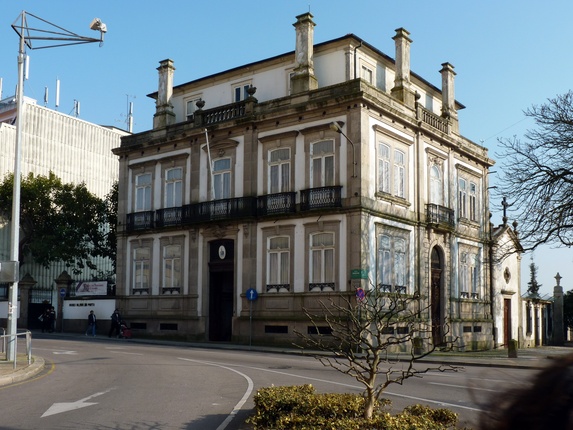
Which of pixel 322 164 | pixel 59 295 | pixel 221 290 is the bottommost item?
pixel 59 295

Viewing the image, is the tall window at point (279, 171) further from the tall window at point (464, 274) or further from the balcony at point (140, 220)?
the tall window at point (464, 274)

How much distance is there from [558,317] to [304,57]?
2634 cm

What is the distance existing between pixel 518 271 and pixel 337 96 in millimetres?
20737

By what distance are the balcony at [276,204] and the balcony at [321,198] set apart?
0.65 meters

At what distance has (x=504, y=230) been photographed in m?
44.4

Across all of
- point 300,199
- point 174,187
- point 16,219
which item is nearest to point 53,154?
point 174,187

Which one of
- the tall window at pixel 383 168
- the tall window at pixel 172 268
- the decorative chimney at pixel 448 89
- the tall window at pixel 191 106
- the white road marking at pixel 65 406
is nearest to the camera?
the white road marking at pixel 65 406

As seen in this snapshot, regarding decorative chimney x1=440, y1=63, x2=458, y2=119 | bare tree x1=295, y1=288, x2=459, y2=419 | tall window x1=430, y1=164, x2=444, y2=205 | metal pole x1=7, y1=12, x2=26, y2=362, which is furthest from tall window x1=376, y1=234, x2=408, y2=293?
metal pole x1=7, y1=12, x2=26, y2=362

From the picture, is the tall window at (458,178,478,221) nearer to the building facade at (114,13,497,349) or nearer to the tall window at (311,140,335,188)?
the building facade at (114,13,497,349)

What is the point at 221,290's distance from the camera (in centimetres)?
3700

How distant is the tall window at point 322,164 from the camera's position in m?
32.9

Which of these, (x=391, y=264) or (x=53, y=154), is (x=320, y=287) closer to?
(x=391, y=264)

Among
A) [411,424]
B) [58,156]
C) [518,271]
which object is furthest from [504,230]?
[58,156]

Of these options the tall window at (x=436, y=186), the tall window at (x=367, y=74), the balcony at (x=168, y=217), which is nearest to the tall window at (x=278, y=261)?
the balcony at (x=168, y=217)
